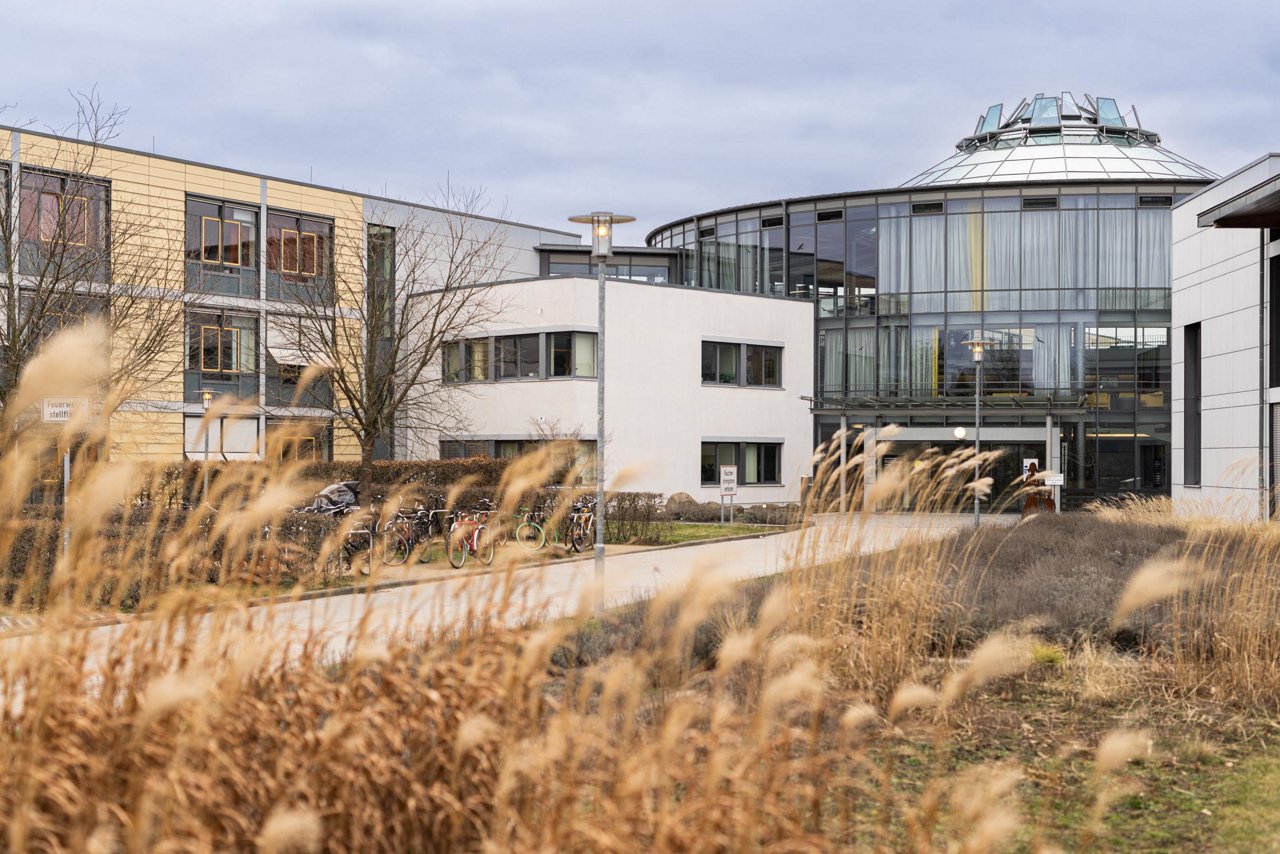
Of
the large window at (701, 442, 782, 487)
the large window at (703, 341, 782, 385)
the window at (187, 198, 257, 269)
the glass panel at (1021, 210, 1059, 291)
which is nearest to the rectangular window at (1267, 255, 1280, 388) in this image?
the glass panel at (1021, 210, 1059, 291)

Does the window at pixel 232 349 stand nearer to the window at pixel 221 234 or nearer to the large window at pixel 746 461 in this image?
the window at pixel 221 234

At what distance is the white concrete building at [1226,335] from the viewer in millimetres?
24031

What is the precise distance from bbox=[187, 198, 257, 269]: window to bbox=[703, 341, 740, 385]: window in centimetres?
1454

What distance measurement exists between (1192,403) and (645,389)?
15.4 meters

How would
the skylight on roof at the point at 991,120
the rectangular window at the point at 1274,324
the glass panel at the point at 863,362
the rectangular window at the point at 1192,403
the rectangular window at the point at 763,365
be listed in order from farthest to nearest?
1. the skylight on roof at the point at 991,120
2. the glass panel at the point at 863,362
3. the rectangular window at the point at 763,365
4. the rectangular window at the point at 1192,403
5. the rectangular window at the point at 1274,324

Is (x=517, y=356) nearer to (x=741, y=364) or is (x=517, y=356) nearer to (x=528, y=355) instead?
(x=528, y=355)

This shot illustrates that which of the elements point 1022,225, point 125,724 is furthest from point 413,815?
point 1022,225

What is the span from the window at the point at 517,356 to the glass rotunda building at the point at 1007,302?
33.4 feet

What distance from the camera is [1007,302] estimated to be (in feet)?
135

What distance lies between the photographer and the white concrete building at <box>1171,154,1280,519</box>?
78.8ft

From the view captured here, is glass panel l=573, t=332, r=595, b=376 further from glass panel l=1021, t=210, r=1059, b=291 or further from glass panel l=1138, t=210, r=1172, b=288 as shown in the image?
glass panel l=1138, t=210, r=1172, b=288

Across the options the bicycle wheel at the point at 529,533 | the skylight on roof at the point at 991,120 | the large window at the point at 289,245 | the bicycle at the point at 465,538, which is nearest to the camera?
the bicycle at the point at 465,538

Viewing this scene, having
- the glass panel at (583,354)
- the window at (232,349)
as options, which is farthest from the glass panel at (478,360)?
the window at (232,349)

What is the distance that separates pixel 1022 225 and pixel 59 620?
134 feet
